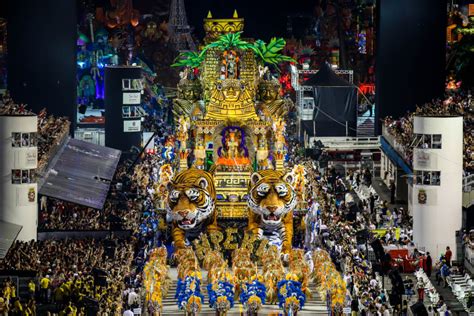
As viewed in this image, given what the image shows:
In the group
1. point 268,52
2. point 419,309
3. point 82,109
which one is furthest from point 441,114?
point 82,109

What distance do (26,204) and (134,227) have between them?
3546 mm

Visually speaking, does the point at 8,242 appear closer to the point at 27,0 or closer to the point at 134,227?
the point at 134,227

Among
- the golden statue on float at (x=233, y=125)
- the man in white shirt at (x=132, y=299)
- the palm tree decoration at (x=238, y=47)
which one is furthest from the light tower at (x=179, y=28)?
the man in white shirt at (x=132, y=299)

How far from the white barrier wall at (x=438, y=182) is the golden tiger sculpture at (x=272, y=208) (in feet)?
19.3

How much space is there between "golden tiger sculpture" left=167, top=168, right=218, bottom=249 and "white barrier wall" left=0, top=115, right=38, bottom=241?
16.7 feet

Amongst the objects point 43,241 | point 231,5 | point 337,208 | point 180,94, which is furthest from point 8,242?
point 231,5

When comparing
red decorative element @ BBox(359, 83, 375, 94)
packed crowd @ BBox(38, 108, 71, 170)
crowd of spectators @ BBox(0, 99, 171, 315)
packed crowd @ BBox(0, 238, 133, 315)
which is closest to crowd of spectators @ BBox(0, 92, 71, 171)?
packed crowd @ BBox(38, 108, 71, 170)

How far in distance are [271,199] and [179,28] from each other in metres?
55.0

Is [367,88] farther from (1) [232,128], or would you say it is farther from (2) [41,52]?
(1) [232,128]

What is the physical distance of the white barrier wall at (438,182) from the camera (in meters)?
61.4

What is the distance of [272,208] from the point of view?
5659 cm

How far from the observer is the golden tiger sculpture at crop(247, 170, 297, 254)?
56750mm

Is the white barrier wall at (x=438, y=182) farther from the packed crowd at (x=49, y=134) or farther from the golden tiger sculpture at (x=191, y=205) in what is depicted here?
the packed crowd at (x=49, y=134)

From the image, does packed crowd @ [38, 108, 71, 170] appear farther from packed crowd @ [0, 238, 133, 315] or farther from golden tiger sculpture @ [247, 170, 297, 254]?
golden tiger sculpture @ [247, 170, 297, 254]
